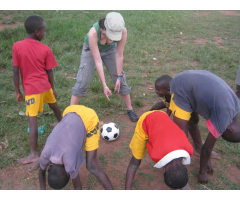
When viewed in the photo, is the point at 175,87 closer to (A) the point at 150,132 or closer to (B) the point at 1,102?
(A) the point at 150,132

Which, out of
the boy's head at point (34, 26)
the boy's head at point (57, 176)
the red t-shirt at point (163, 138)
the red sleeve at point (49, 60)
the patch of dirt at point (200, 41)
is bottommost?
the boy's head at point (57, 176)

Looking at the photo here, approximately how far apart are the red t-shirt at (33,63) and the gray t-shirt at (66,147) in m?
0.92

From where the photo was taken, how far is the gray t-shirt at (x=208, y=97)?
1906 millimetres

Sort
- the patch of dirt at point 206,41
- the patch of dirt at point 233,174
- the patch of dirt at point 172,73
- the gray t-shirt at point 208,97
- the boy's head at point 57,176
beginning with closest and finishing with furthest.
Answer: the boy's head at point 57,176 → the gray t-shirt at point 208,97 → the patch of dirt at point 233,174 → the patch of dirt at point 172,73 → the patch of dirt at point 206,41

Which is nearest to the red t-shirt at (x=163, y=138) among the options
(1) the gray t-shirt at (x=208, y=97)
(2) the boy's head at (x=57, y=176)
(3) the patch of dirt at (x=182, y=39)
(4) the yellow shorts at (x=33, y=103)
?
(1) the gray t-shirt at (x=208, y=97)

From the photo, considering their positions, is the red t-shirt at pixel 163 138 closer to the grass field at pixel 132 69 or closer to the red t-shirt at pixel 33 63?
the grass field at pixel 132 69

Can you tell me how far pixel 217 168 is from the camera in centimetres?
271

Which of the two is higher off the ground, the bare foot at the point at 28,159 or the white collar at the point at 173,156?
the white collar at the point at 173,156

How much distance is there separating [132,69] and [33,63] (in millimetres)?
2799

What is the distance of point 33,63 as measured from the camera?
8.36 ft

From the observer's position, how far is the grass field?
2633 millimetres

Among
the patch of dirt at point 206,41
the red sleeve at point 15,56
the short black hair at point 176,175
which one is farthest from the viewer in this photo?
the patch of dirt at point 206,41

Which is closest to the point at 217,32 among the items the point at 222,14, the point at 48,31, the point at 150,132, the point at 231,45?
the point at 231,45

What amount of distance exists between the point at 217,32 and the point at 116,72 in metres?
5.84
